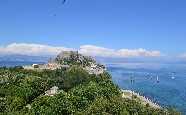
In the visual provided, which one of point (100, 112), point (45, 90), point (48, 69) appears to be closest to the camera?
point (100, 112)

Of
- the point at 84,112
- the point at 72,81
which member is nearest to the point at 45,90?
the point at 72,81

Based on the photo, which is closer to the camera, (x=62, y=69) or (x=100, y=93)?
(x=100, y=93)

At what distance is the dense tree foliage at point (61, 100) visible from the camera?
99.1 metres

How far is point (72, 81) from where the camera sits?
6304 inches

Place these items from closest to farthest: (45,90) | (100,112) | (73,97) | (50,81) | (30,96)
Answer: (100,112)
(73,97)
(30,96)
(45,90)
(50,81)

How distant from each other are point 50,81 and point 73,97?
44312 millimetres

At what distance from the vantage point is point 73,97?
10725 centimetres

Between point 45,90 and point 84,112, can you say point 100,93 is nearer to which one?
point 84,112

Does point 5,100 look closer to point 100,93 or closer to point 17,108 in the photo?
point 17,108

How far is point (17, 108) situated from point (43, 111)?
651 inches

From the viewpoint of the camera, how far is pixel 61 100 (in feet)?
343

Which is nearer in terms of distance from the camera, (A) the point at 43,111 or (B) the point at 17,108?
(A) the point at 43,111

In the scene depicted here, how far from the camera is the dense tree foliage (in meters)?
99.1

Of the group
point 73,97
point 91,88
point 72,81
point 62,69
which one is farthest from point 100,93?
point 62,69
